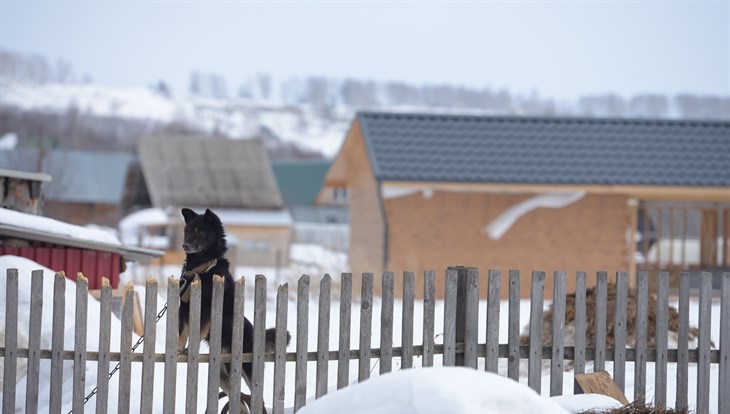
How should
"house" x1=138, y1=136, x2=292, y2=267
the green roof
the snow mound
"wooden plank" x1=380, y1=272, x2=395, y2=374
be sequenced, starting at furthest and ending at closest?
the green roof < "house" x1=138, y1=136, x2=292, y2=267 < "wooden plank" x1=380, y1=272, x2=395, y2=374 < the snow mound

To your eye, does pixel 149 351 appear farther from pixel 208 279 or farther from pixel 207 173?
pixel 207 173

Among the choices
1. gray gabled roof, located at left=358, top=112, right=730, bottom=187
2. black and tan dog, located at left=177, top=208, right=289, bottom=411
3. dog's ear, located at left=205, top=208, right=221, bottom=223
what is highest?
gray gabled roof, located at left=358, top=112, right=730, bottom=187

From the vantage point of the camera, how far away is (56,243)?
34.4 feet

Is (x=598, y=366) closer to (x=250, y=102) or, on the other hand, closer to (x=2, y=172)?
(x=2, y=172)

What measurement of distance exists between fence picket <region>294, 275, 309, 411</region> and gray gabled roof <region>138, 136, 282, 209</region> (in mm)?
45592

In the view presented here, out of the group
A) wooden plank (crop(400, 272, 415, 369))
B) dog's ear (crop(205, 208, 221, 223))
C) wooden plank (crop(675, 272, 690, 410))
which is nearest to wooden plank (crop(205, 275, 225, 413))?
dog's ear (crop(205, 208, 221, 223))

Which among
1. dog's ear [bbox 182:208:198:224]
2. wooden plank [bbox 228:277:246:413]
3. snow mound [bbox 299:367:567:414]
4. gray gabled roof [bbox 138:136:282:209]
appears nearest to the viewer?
snow mound [bbox 299:367:567:414]

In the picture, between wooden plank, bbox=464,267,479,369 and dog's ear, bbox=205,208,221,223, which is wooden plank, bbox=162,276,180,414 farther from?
wooden plank, bbox=464,267,479,369

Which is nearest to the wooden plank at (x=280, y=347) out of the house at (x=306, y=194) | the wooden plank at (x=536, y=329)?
the wooden plank at (x=536, y=329)

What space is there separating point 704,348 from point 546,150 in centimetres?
1423

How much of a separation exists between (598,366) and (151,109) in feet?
542

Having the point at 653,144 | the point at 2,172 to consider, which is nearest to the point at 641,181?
the point at 653,144

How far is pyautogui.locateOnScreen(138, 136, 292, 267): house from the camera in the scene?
164 ft

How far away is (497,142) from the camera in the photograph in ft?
70.7
